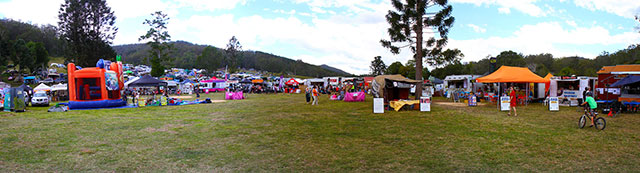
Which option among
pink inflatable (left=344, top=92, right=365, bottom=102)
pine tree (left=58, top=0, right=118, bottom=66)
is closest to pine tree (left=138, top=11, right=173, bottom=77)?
pine tree (left=58, top=0, right=118, bottom=66)

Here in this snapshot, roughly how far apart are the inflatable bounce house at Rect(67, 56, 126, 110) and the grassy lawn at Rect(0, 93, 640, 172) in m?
6.40

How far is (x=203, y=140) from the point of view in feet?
23.5

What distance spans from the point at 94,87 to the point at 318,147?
50.8ft

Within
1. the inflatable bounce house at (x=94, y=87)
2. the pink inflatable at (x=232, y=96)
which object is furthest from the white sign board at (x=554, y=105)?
the inflatable bounce house at (x=94, y=87)

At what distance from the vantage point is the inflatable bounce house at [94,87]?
1559 centimetres

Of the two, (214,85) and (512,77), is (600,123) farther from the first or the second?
(214,85)

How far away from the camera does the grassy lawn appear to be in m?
5.13

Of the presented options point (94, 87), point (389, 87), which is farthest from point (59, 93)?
point (389, 87)

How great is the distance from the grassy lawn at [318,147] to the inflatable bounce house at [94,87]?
6.40 metres

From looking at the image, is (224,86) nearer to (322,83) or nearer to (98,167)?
(322,83)

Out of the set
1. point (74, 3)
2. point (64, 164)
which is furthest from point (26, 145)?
point (74, 3)

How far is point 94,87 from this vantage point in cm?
1677

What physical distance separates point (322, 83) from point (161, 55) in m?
23.9

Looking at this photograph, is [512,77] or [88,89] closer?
[512,77]
